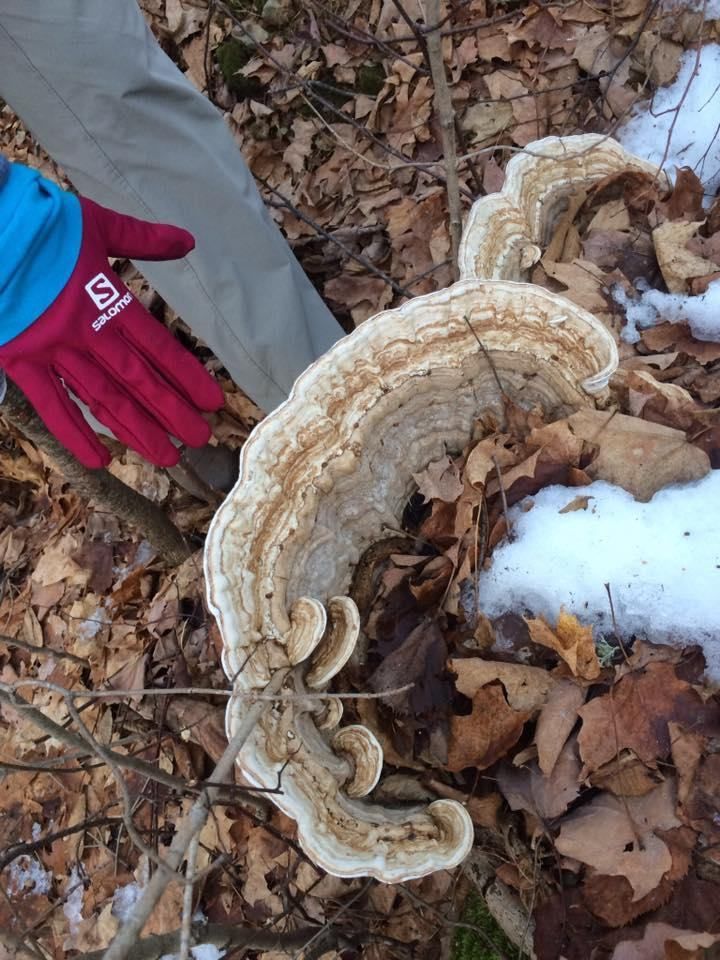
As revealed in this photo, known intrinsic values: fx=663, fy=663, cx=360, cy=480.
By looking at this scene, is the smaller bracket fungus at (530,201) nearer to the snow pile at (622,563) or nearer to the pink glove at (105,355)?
the snow pile at (622,563)

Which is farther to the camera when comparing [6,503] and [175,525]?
[6,503]

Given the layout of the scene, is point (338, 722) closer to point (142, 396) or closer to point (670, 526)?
point (670, 526)

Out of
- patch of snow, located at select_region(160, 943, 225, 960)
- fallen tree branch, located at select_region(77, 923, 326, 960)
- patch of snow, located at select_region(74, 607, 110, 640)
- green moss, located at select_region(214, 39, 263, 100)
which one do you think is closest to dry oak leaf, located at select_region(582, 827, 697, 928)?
fallen tree branch, located at select_region(77, 923, 326, 960)

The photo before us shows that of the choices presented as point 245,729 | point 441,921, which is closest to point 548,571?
point 245,729

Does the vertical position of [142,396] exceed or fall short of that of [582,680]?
it exceeds it

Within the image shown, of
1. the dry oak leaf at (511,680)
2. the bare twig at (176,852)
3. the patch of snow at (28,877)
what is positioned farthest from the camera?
the patch of snow at (28,877)

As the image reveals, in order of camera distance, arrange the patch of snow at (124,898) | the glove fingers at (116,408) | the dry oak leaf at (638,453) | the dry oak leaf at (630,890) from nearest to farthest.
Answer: the dry oak leaf at (630,890) → the dry oak leaf at (638,453) → the glove fingers at (116,408) → the patch of snow at (124,898)

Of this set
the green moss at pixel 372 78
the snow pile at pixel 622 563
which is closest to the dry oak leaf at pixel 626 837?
the snow pile at pixel 622 563
